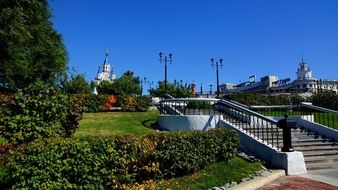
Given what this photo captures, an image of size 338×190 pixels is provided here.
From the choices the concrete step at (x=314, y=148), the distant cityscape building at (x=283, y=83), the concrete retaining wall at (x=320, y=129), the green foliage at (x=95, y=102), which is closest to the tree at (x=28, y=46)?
the green foliage at (x=95, y=102)

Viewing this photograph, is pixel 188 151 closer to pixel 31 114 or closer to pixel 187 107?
pixel 31 114

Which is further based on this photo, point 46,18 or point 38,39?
point 46,18

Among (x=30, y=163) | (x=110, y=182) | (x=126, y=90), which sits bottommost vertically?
(x=110, y=182)

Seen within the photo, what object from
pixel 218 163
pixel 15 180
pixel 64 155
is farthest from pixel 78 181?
pixel 218 163

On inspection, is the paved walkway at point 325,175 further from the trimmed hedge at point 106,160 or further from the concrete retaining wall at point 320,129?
the concrete retaining wall at point 320,129

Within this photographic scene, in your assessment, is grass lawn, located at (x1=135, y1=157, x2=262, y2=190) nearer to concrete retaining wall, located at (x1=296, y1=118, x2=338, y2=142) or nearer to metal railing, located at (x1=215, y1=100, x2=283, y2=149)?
metal railing, located at (x1=215, y1=100, x2=283, y2=149)

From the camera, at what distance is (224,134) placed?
38.3 feet

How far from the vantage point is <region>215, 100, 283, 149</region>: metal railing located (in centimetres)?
1538

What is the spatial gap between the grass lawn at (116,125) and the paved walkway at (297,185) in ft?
20.3

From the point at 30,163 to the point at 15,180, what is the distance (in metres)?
0.45

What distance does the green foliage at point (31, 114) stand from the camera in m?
9.54

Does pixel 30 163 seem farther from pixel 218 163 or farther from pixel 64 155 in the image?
pixel 218 163

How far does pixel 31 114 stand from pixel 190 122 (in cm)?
856

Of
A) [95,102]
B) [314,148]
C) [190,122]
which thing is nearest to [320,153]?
[314,148]
